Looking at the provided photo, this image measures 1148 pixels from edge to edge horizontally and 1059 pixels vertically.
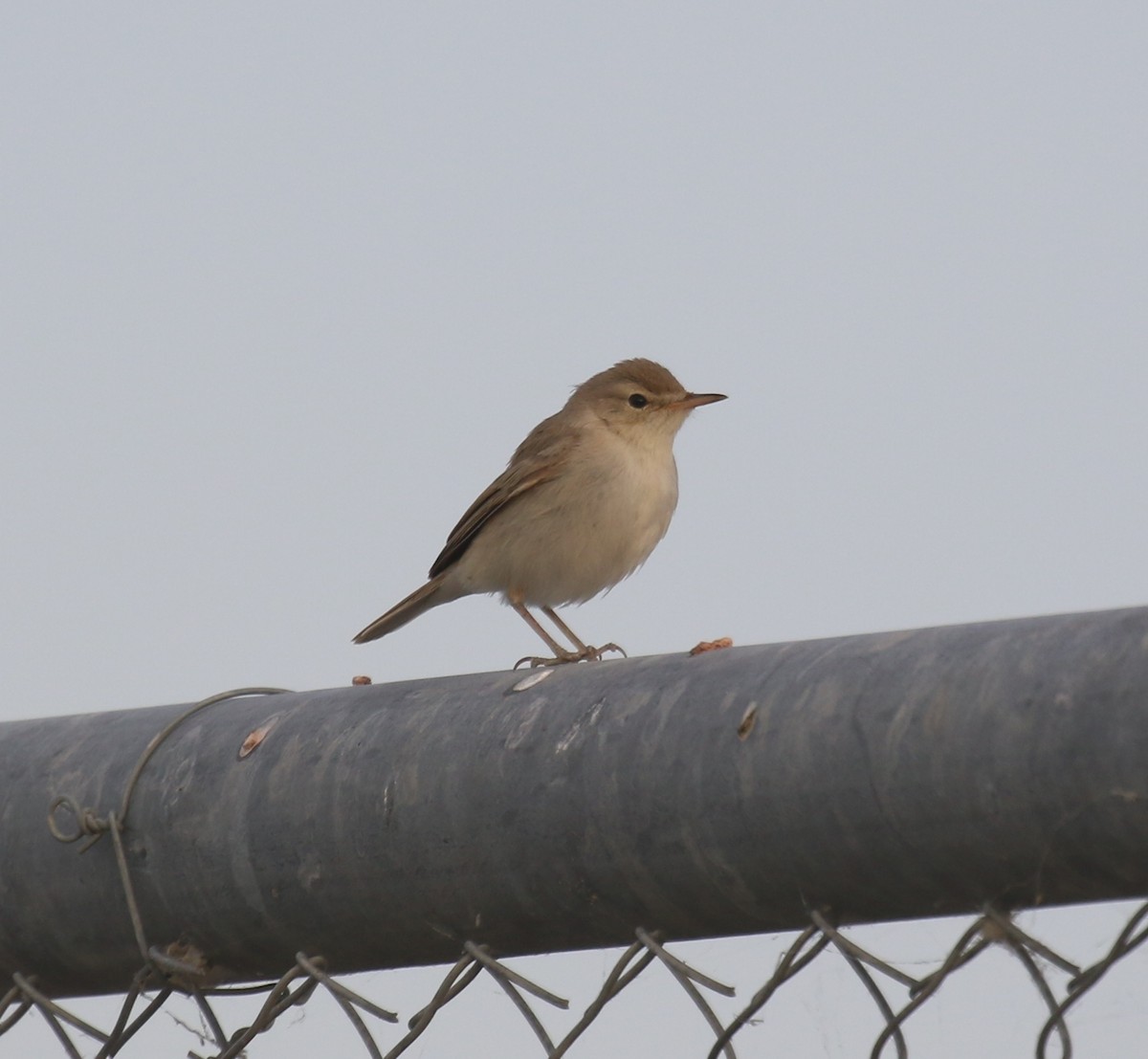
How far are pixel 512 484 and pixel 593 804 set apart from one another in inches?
160

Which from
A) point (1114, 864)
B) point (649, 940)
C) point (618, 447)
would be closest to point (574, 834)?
point (649, 940)

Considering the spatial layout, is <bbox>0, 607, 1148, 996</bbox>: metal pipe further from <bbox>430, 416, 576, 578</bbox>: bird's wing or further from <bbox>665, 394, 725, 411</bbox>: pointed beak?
<bbox>665, 394, 725, 411</bbox>: pointed beak

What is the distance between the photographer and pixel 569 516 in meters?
5.88

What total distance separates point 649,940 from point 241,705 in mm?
784

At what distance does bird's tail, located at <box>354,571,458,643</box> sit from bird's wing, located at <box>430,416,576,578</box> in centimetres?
7

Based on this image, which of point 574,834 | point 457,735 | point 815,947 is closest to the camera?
point 815,947

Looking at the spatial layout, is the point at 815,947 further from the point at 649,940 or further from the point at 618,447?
the point at 618,447

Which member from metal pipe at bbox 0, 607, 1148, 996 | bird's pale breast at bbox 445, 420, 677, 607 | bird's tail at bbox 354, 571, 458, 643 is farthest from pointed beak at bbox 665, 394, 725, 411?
metal pipe at bbox 0, 607, 1148, 996

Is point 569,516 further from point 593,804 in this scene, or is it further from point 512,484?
point 593,804

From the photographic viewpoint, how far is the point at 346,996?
2277mm

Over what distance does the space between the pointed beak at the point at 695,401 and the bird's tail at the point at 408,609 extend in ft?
3.55

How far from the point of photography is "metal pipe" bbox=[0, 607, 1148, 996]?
5.51 ft

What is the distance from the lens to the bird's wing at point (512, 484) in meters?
6.04

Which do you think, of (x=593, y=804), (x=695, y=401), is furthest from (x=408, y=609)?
(x=593, y=804)
